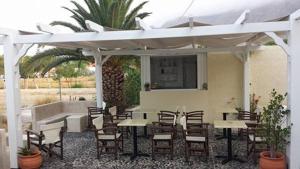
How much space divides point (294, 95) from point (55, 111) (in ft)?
28.2

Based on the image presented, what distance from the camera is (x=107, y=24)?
11852 mm

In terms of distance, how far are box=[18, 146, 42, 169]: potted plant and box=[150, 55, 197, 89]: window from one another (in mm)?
5758

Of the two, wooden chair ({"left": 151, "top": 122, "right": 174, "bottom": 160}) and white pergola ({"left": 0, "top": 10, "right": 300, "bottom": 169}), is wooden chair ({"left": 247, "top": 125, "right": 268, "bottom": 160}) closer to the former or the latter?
white pergola ({"left": 0, "top": 10, "right": 300, "bottom": 169})

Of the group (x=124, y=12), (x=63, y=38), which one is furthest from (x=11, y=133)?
(x=124, y=12)

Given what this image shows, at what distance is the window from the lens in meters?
11.7

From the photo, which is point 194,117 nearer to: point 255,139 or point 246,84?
point 246,84

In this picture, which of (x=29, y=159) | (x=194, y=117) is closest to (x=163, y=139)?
(x=194, y=117)

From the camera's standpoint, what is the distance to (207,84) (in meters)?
11.5

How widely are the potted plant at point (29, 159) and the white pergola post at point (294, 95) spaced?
191 inches

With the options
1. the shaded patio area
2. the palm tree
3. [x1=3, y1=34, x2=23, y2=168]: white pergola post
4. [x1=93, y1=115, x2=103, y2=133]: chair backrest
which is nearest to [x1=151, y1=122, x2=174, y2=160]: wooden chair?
the shaded patio area

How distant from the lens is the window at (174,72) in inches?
459

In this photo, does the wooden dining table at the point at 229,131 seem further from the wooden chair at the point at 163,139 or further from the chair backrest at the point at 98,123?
the chair backrest at the point at 98,123

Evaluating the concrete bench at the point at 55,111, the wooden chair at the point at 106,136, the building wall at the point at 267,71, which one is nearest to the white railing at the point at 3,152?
the wooden chair at the point at 106,136

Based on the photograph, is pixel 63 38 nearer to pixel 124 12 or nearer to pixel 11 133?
pixel 11 133
